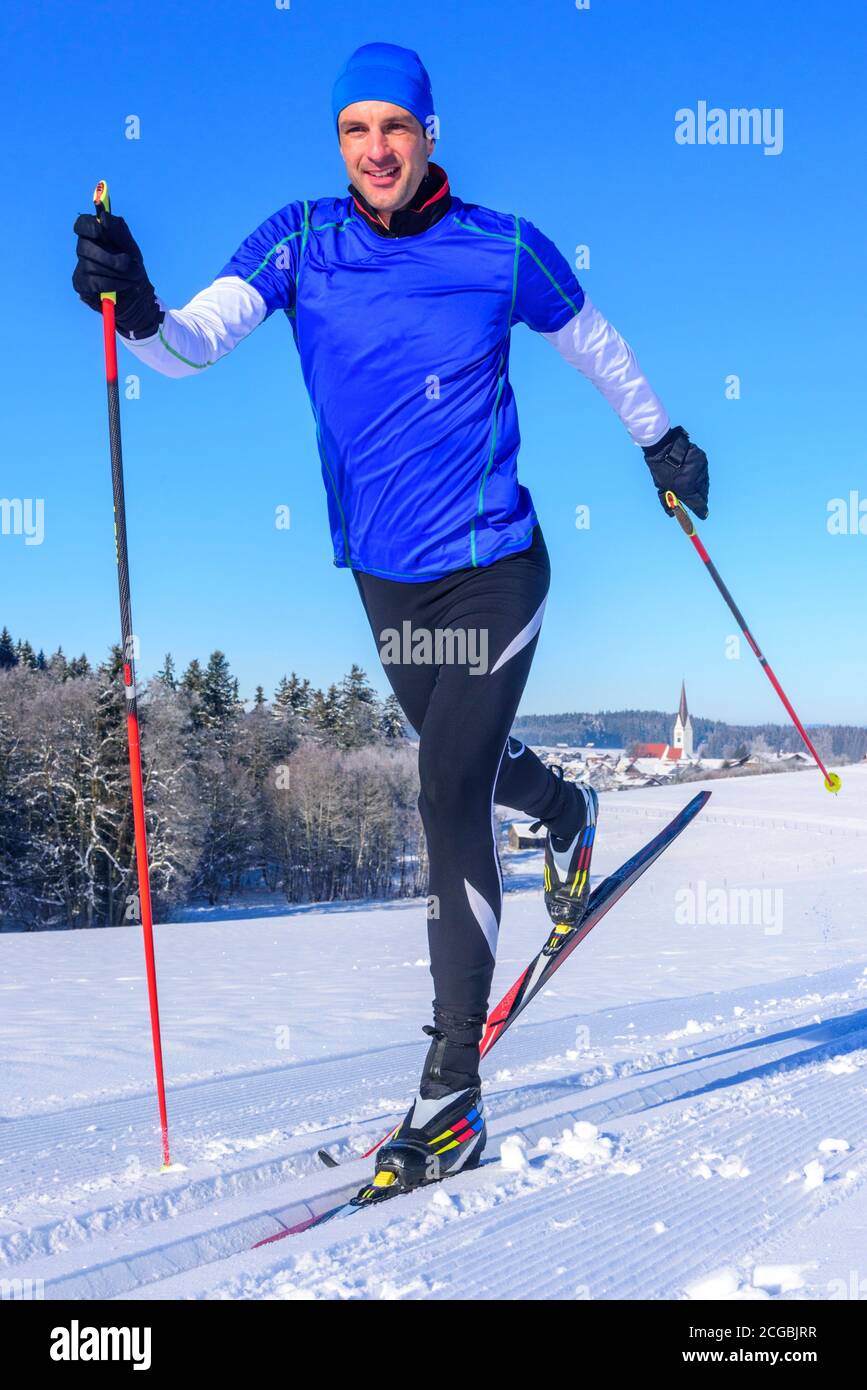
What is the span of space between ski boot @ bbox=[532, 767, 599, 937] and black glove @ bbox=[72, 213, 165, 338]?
5.56 ft

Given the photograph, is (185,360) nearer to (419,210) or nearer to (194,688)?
(419,210)

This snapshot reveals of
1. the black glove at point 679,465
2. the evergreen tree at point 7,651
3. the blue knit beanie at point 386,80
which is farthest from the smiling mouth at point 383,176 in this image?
the evergreen tree at point 7,651

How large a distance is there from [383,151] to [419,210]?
0.14m

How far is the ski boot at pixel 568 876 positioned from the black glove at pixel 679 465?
0.85 meters

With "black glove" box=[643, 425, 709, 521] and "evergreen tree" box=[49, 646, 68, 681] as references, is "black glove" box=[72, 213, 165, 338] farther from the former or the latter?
"evergreen tree" box=[49, 646, 68, 681]

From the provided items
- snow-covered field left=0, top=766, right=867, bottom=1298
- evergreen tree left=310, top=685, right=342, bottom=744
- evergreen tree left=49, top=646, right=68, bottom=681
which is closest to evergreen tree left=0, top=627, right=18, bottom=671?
evergreen tree left=49, top=646, right=68, bottom=681

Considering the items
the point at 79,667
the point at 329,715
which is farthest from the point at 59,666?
the point at 329,715

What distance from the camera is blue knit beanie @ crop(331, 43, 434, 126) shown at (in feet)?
7.72

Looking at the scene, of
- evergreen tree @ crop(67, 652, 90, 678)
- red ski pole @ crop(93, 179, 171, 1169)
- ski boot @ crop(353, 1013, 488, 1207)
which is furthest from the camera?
evergreen tree @ crop(67, 652, 90, 678)

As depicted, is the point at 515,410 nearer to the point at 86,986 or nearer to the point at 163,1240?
the point at 163,1240

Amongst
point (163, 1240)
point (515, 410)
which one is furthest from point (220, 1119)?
point (515, 410)

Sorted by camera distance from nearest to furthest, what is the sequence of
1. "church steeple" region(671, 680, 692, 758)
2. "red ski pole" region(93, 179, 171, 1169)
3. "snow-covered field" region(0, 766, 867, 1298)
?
"snow-covered field" region(0, 766, 867, 1298)
"red ski pole" region(93, 179, 171, 1169)
"church steeple" region(671, 680, 692, 758)

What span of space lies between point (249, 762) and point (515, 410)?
147 feet

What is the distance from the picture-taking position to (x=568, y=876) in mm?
3174
